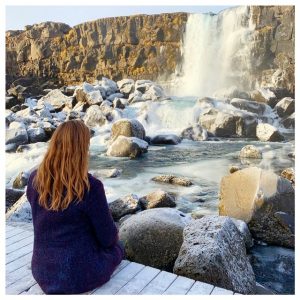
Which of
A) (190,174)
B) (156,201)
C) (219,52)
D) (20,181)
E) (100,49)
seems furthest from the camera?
(100,49)

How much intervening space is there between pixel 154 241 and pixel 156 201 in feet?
4.24

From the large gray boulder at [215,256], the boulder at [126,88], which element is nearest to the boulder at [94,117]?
the boulder at [126,88]

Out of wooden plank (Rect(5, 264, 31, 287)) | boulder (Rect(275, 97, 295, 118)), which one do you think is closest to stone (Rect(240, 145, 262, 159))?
boulder (Rect(275, 97, 295, 118))

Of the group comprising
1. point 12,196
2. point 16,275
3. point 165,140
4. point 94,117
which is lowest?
point 12,196

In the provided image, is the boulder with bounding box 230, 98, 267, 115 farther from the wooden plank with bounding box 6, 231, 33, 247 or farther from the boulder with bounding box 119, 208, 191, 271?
the wooden plank with bounding box 6, 231, 33, 247

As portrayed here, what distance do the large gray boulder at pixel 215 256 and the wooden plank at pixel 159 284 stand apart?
344 mm

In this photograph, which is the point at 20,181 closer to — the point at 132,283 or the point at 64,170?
the point at 132,283

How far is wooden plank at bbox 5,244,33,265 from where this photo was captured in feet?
6.07

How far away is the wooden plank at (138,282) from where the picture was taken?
5.04 feet

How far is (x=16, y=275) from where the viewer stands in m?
1.70

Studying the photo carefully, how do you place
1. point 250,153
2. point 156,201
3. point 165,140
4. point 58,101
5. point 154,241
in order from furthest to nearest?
1. point 58,101
2. point 165,140
3. point 250,153
4. point 156,201
5. point 154,241

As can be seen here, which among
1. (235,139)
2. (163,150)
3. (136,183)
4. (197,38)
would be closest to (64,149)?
(136,183)

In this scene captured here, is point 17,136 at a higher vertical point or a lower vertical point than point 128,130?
lower

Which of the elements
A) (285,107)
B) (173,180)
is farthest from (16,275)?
(285,107)
